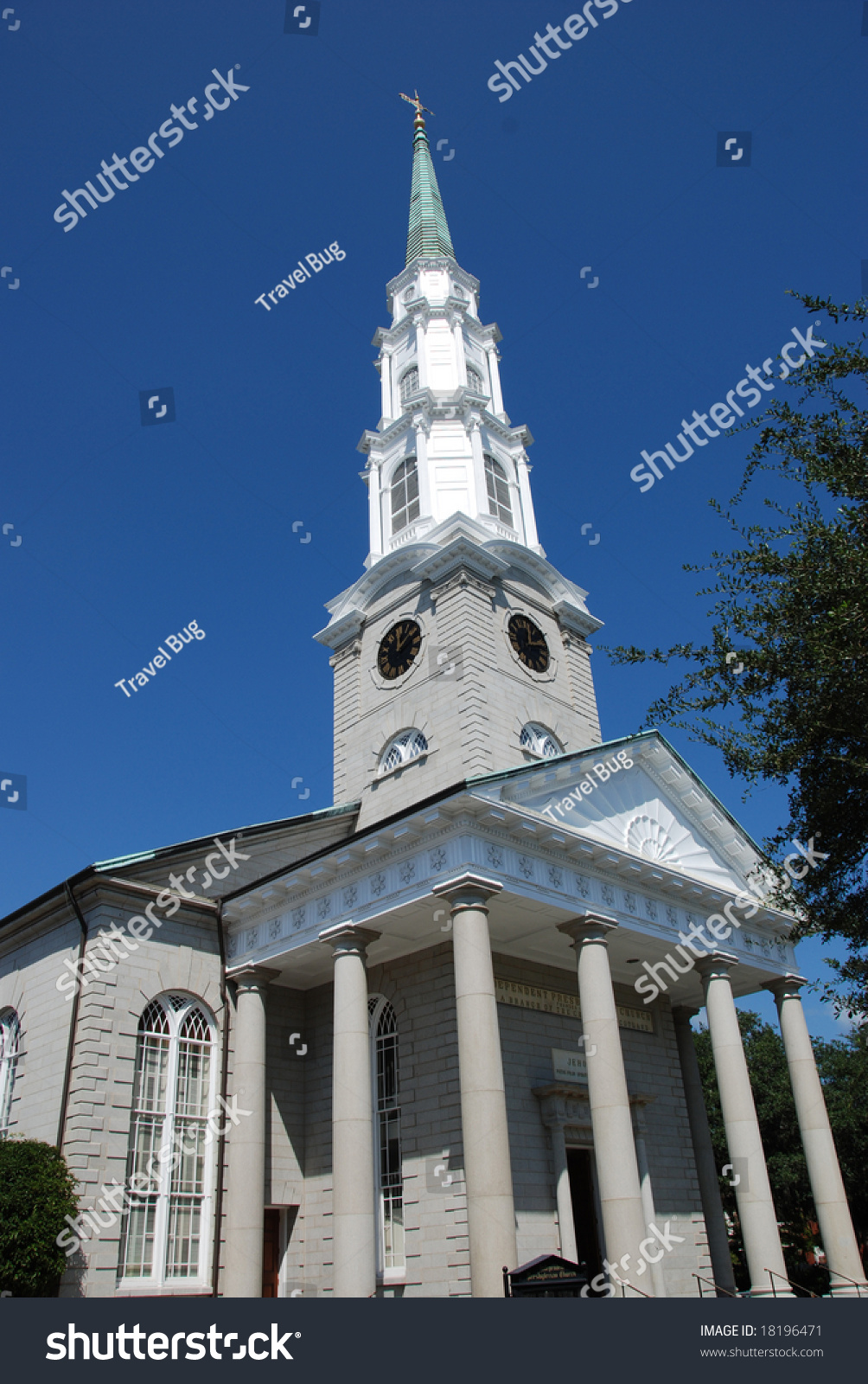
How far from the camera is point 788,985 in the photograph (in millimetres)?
24578

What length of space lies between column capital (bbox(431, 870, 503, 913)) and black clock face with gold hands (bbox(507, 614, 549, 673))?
1146 centimetres

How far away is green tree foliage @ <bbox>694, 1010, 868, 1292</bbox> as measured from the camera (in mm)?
38812

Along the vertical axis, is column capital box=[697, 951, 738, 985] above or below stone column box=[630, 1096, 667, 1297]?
above

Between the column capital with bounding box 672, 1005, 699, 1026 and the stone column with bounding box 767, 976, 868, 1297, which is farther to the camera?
the column capital with bounding box 672, 1005, 699, 1026

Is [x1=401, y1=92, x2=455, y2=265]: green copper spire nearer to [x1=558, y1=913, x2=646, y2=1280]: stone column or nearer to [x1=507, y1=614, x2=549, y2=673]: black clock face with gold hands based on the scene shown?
[x1=507, y1=614, x2=549, y2=673]: black clock face with gold hands

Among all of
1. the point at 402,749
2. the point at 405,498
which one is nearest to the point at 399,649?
the point at 402,749

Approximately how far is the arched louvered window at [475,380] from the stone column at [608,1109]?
2380 centimetres

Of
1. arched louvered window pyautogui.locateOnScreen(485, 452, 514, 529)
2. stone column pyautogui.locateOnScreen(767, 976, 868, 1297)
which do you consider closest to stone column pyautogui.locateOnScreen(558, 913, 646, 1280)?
stone column pyautogui.locateOnScreen(767, 976, 868, 1297)

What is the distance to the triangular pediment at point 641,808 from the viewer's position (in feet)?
65.7

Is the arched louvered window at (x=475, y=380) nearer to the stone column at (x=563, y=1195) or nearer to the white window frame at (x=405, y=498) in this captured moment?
the white window frame at (x=405, y=498)
